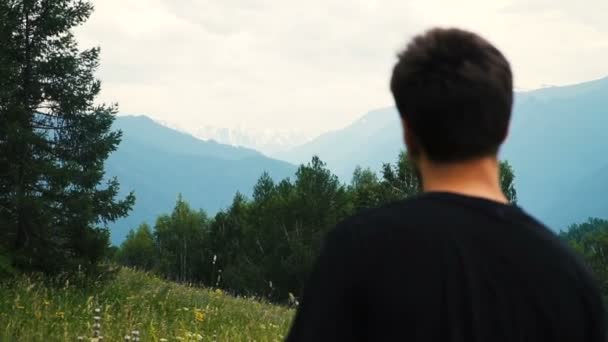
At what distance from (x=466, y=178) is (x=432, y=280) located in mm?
287

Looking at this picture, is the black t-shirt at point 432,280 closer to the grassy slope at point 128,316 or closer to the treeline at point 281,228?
the grassy slope at point 128,316

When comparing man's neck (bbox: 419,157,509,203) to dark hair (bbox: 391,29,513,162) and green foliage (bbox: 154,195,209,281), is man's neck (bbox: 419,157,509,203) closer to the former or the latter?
dark hair (bbox: 391,29,513,162)

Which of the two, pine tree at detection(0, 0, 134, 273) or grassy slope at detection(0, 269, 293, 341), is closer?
grassy slope at detection(0, 269, 293, 341)

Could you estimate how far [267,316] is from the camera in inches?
503

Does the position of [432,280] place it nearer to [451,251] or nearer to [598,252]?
[451,251]

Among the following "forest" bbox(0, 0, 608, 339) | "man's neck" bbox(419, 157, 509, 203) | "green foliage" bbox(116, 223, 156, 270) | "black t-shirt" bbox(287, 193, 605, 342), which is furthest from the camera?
"green foliage" bbox(116, 223, 156, 270)

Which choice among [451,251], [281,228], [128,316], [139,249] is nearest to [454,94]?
[451,251]

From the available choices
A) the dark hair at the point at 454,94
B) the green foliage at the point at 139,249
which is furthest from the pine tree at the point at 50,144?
the green foliage at the point at 139,249

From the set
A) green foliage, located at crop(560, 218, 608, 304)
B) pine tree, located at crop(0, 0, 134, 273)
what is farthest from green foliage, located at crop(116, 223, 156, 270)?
pine tree, located at crop(0, 0, 134, 273)

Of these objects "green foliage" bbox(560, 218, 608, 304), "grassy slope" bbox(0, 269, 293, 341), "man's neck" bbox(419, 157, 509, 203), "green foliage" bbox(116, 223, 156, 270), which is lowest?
"grassy slope" bbox(0, 269, 293, 341)

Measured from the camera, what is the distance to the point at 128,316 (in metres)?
9.66

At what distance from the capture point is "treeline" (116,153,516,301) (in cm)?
5800

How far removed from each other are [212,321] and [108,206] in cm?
533

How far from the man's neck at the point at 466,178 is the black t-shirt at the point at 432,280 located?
0.13 feet
